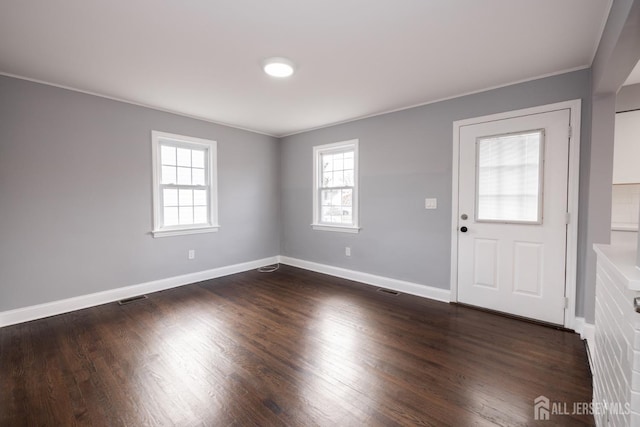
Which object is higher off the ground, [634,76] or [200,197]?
[634,76]

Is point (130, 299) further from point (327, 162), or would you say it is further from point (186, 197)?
point (327, 162)

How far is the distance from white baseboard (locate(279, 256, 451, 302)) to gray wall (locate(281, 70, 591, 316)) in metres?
0.07

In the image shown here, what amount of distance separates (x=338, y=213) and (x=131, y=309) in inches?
121

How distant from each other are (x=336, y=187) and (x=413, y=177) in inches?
52.9

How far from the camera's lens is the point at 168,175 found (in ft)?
12.9

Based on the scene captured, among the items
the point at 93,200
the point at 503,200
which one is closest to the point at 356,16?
the point at 503,200

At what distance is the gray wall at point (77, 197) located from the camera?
2.78 metres

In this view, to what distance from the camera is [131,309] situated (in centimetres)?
317

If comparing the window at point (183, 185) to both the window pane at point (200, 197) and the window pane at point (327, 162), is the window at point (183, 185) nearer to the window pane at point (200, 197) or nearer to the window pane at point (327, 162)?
the window pane at point (200, 197)

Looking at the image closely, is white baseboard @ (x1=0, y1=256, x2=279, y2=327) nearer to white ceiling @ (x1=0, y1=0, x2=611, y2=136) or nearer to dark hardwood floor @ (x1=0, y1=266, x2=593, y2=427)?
dark hardwood floor @ (x1=0, y1=266, x2=593, y2=427)

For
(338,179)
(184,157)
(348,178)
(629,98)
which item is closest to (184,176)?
(184,157)

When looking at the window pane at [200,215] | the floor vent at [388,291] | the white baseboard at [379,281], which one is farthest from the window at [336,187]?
the window pane at [200,215]

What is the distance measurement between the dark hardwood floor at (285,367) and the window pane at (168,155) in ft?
6.38

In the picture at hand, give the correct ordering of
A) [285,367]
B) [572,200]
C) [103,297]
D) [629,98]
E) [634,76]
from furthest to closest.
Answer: [103,297], [629,98], [634,76], [572,200], [285,367]
